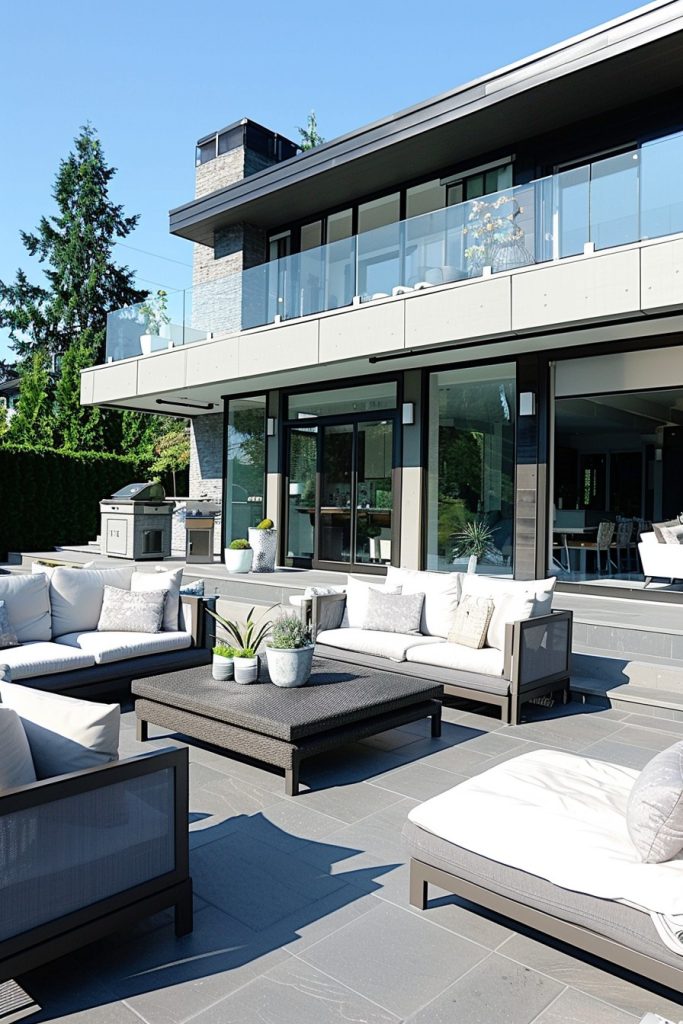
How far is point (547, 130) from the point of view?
31.5ft

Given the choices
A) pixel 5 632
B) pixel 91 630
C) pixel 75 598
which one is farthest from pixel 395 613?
pixel 5 632

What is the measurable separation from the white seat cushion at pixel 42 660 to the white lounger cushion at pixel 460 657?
2.50 metres

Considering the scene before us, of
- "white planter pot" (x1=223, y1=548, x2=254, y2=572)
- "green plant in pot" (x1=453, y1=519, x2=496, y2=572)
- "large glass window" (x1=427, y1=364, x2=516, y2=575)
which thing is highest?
"large glass window" (x1=427, y1=364, x2=516, y2=575)

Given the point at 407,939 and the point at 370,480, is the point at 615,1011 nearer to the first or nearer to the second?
the point at 407,939

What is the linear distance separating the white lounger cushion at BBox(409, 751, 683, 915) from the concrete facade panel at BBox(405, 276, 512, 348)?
6.29 meters

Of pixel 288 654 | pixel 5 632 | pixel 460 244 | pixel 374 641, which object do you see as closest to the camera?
pixel 288 654

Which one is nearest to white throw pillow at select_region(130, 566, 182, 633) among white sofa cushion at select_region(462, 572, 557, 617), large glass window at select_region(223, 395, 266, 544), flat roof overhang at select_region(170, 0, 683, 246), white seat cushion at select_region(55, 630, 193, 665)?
white seat cushion at select_region(55, 630, 193, 665)

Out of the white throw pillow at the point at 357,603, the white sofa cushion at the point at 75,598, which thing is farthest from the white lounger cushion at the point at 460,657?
the white sofa cushion at the point at 75,598

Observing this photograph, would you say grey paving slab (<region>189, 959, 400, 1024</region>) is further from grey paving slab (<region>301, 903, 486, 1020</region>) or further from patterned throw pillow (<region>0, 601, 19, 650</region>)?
patterned throw pillow (<region>0, 601, 19, 650</region>)

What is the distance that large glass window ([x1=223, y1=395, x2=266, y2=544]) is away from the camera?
12.9 m

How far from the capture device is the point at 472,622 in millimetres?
5809

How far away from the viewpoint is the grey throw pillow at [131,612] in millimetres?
6082

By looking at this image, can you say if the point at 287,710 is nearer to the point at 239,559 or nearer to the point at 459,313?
the point at 459,313

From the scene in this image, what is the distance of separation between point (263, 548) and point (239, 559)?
18.5 inches
